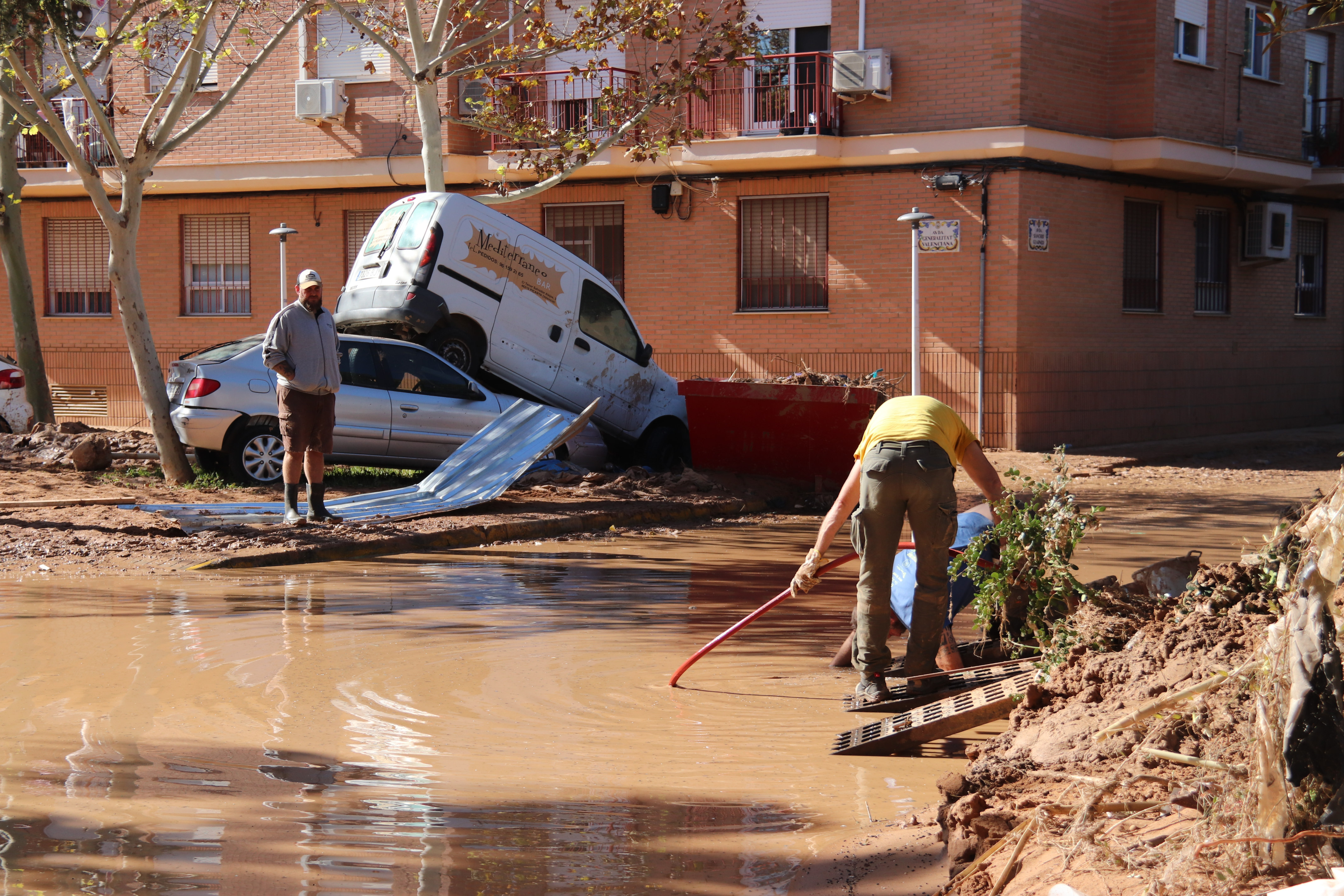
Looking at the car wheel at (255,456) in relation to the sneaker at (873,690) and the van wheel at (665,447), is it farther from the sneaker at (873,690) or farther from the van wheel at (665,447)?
the sneaker at (873,690)

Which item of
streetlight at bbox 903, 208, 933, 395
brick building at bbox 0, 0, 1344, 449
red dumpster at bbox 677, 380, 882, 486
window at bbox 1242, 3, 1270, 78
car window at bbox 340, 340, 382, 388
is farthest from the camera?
window at bbox 1242, 3, 1270, 78

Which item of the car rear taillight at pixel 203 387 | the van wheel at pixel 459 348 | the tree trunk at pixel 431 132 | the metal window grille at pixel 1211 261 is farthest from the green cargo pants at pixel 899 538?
the metal window grille at pixel 1211 261

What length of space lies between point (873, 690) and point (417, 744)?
1902 mm

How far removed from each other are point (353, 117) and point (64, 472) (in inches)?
412

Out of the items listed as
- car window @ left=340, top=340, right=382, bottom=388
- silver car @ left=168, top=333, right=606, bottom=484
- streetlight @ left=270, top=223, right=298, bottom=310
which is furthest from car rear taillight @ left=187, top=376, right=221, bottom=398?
streetlight @ left=270, top=223, right=298, bottom=310

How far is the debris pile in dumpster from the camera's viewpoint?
319 centimetres

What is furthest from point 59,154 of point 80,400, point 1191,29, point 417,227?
point 1191,29

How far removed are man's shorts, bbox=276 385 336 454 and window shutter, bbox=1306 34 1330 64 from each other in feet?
65.9

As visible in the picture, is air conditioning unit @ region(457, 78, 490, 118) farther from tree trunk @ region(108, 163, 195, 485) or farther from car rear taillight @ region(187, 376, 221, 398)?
car rear taillight @ region(187, 376, 221, 398)

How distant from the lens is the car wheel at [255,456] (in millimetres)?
12984

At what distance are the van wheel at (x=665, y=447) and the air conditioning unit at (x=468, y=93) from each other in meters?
7.88

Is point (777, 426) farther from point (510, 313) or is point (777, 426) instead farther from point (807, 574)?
point (807, 574)

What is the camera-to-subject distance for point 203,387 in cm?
1264

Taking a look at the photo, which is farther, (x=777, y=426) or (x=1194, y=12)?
(x=1194, y=12)
